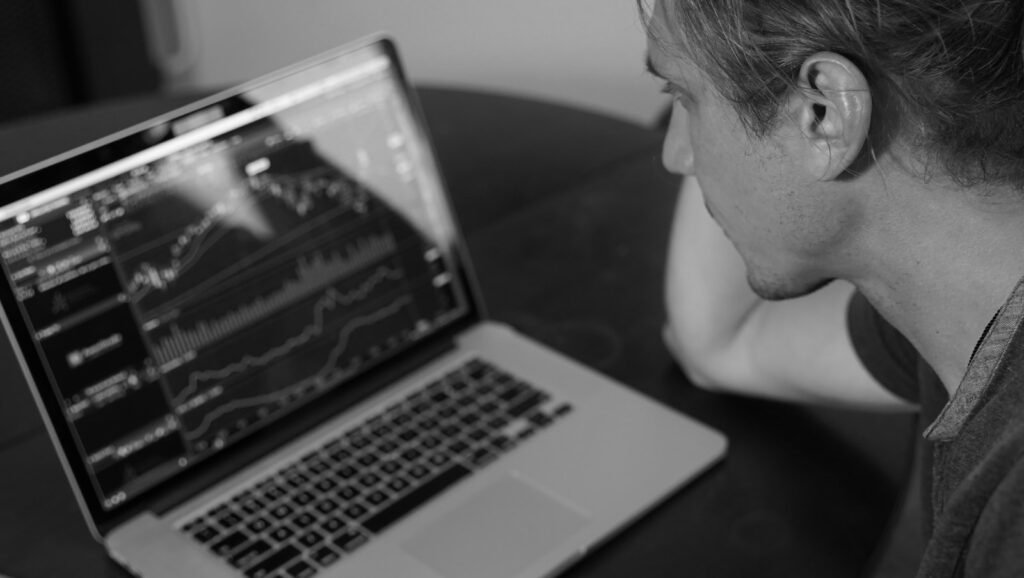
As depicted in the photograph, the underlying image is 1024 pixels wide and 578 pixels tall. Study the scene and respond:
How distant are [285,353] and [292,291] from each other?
0.19 ft

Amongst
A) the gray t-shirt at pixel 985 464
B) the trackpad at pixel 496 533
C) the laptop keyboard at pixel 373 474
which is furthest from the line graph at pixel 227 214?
the gray t-shirt at pixel 985 464

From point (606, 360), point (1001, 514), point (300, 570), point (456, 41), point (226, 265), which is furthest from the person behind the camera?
point (456, 41)

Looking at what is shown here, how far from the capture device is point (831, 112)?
2.72 feet

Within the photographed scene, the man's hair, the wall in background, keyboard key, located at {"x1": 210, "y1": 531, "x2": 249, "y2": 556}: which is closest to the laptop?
keyboard key, located at {"x1": 210, "y1": 531, "x2": 249, "y2": 556}

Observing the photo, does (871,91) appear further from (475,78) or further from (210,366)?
(475,78)

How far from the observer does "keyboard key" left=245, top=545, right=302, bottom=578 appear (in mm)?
991

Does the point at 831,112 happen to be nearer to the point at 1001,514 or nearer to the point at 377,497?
the point at 1001,514

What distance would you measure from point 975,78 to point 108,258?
2.25 feet

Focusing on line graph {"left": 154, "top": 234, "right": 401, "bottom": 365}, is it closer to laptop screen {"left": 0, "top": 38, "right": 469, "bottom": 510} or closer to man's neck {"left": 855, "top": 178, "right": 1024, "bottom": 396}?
laptop screen {"left": 0, "top": 38, "right": 469, "bottom": 510}

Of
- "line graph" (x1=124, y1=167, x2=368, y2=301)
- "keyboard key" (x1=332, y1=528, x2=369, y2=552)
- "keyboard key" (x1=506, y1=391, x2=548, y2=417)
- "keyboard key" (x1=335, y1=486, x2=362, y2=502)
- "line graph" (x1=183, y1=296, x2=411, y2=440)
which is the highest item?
"line graph" (x1=124, y1=167, x2=368, y2=301)

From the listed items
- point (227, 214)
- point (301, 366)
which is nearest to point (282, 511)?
point (301, 366)

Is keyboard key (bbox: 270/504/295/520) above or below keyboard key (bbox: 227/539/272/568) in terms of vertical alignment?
above

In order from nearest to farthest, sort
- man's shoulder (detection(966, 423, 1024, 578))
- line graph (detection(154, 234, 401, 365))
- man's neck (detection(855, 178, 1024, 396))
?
1. man's shoulder (detection(966, 423, 1024, 578))
2. man's neck (detection(855, 178, 1024, 396))
3. line graph (detection(154, 234, 401, 365))

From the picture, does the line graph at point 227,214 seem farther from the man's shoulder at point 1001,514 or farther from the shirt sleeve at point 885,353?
the man's shoulder at point 1001,514
